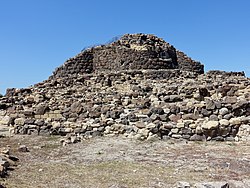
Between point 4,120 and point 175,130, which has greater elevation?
point 4,120

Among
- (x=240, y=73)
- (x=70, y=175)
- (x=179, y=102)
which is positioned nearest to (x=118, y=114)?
(x=179, y=102)

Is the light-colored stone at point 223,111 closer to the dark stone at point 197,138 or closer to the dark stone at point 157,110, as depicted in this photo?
the dark stone at point 197,138

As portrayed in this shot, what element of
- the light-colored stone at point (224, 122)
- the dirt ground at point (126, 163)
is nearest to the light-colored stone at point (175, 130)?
the dirt ground at point (126, 163)

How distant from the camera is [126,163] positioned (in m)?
6.48

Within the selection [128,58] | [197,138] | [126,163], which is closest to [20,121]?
[126,163]

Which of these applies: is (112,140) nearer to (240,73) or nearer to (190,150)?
(190,150)

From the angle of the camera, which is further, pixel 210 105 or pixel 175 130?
pixel 210 105

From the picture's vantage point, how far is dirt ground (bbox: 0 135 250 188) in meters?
5.32

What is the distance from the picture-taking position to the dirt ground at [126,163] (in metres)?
5.32

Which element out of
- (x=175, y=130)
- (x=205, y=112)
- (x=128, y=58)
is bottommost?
(x=175, y=130)

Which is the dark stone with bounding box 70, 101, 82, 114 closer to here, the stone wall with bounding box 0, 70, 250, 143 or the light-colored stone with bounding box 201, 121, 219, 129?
the stone wall with bounding box 0, 70, 250, 143

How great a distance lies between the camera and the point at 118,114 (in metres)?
10.1

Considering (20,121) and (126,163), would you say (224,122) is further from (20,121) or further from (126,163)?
(20,121)

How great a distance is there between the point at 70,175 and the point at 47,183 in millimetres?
552
